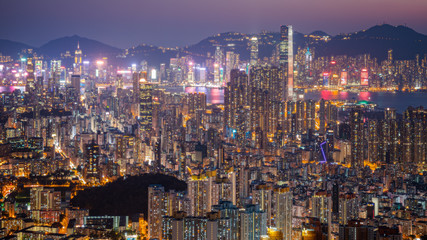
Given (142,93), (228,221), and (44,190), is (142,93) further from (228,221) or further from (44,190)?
(228,221)

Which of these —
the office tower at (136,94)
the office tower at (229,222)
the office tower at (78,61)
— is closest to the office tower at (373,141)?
the office tower at (229,222)

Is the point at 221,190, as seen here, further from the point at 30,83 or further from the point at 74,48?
the point at 74,48

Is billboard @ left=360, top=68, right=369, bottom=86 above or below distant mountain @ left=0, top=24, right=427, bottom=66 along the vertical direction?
below

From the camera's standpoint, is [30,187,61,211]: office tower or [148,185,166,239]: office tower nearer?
[148,185,166,239]: office tower

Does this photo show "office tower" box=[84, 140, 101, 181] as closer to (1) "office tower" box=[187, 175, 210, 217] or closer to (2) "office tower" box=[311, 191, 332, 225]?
(1) "office tower" box=[187, 175, 210, 217]

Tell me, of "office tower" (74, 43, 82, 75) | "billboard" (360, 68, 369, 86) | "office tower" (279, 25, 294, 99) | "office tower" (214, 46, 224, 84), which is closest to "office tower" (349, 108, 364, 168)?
"billboard" (360, 68, 369, 86)

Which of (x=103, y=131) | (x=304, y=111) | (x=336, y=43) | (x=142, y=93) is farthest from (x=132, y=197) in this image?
(x=336, y=43)
